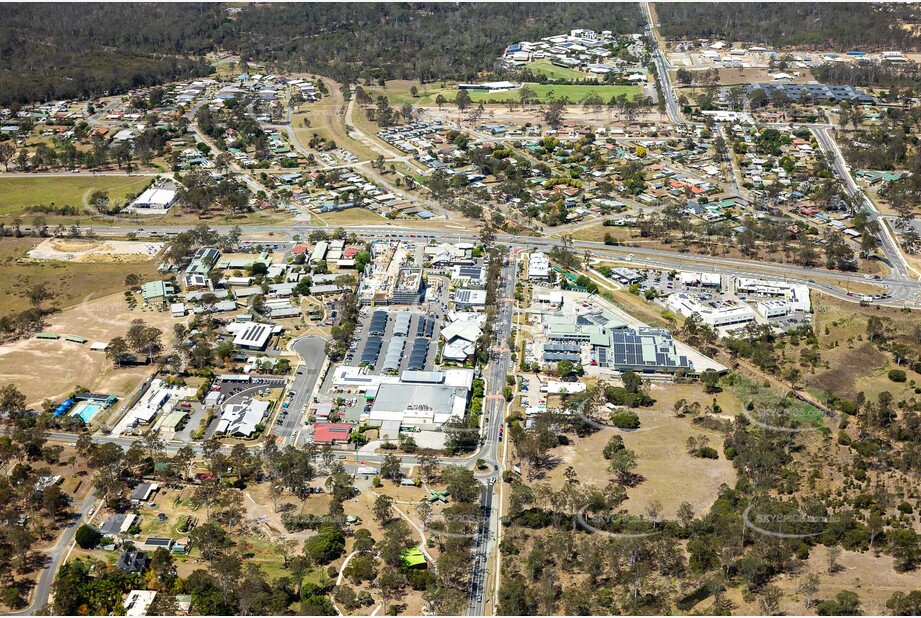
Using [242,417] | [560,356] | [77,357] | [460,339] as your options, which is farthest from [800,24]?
[77,357]

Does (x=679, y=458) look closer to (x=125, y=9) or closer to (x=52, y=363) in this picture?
(x=52, y=363)

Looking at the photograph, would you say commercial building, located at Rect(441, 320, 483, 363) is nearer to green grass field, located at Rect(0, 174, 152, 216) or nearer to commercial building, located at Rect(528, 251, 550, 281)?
commercial building, located at Rect(528, 251, 550, 281)

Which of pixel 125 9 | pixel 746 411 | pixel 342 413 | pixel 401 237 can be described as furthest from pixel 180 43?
pixel 746 411

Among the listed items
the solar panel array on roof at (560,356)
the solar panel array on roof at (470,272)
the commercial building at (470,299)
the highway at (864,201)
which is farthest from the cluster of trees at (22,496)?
the highway at (864,201)

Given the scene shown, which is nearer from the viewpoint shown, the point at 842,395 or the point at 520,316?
the point at 842,395

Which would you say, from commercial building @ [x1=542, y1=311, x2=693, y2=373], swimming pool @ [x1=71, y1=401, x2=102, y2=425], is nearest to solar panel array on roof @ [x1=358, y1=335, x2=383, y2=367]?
commercial building @ [x1=542, y1=311, x2=693, y2=373]

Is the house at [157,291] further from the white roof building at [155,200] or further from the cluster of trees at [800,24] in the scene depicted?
the cluster of trees at [800,24]
